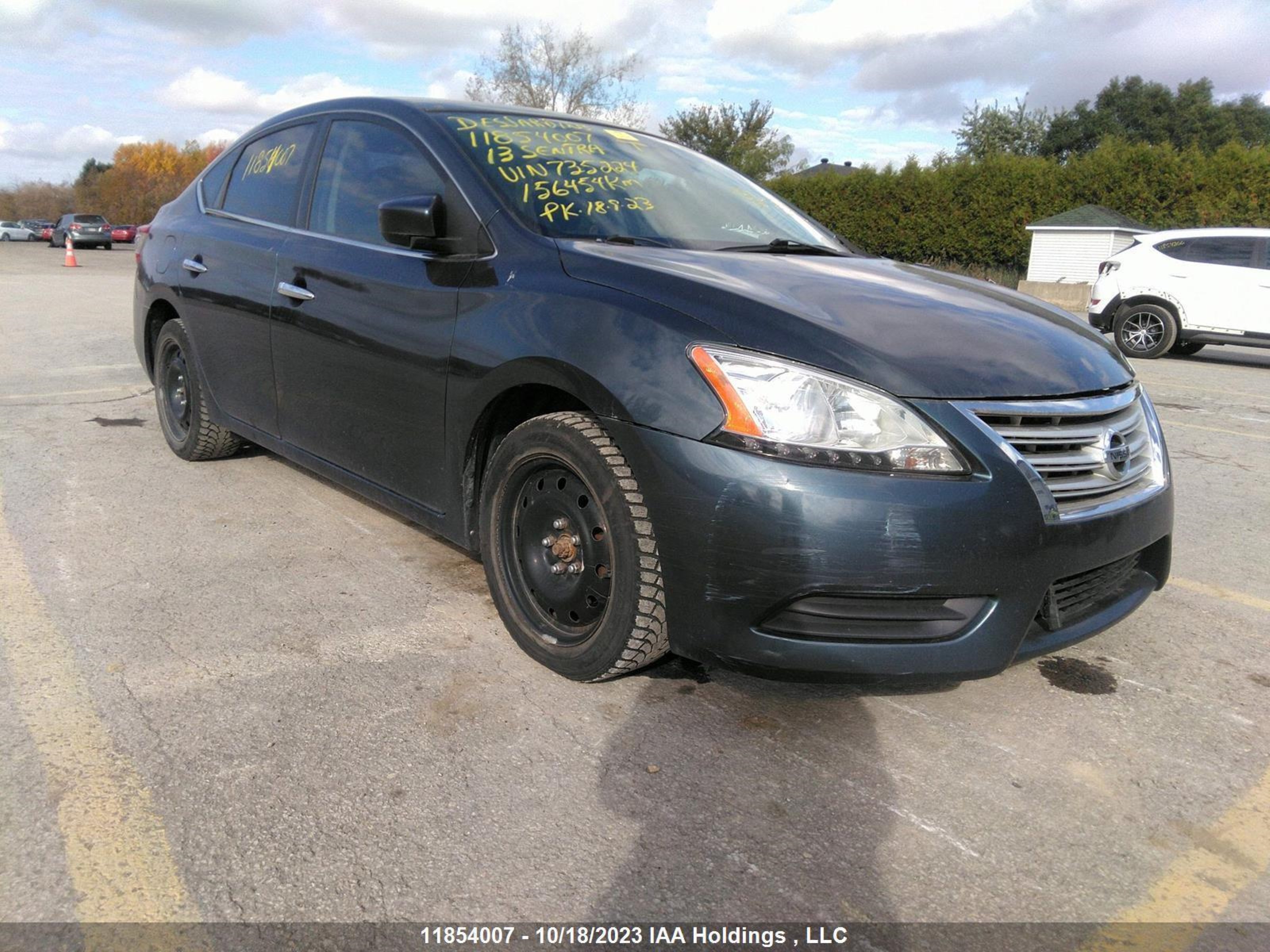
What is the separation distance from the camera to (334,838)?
2.12m

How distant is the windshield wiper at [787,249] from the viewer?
10.8 ft

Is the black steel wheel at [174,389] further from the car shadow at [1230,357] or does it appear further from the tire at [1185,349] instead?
the tire at [1185,349]

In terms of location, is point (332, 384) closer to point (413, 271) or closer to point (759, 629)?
point (413, 271)

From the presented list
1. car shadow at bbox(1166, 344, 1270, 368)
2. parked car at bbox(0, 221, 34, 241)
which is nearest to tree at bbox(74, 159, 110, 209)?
parked car at bbox(0, 221, 34, 241)

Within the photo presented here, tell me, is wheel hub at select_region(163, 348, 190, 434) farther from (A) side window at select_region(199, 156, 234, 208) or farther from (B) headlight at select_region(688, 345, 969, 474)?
(B) headlight at select_region(688, 345, 969, 474)

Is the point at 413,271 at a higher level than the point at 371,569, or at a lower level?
higher

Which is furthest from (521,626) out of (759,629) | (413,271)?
(413,271)

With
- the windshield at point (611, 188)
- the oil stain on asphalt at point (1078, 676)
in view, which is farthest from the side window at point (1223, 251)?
the oil stain on asphalt at point (1078, 676)

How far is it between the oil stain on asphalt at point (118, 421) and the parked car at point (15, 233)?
6087cm

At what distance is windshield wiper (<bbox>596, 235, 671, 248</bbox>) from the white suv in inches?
411

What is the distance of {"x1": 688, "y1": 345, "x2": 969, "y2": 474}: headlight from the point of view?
2289 mm

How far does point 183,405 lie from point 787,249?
3.25 meters

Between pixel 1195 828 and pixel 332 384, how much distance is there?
2.92 m

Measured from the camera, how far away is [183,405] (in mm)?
5070
